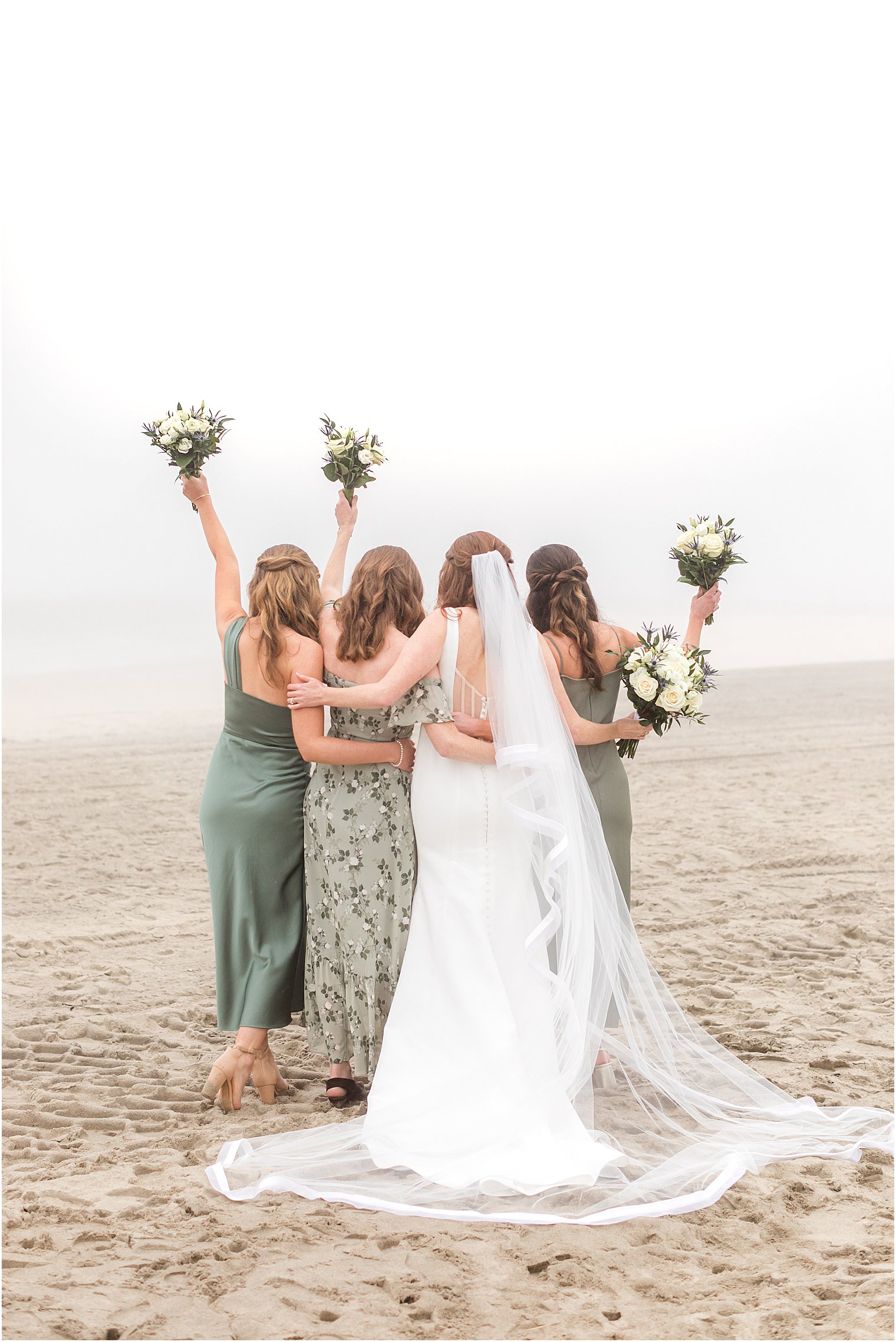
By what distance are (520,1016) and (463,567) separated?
1.62 meters

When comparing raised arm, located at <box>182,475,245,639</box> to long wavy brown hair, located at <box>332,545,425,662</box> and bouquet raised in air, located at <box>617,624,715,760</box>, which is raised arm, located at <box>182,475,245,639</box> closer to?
long wavy brown hair, located at <box>332,545,425,662</box>

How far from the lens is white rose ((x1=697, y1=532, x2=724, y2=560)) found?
4480 millimetres

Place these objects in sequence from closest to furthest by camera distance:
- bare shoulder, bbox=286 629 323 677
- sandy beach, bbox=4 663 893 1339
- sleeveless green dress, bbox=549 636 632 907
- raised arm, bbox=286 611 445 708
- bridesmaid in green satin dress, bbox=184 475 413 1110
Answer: sandy beach, bbox=4 663 893 1339 < raised arm, bbox=286 611 445 708 < bare shoulder, bbox=286 629 323 677 < bridesmaid in green satin dress, bbox=184 475 413 1110 < sleeveless green dress, bbox=549 636 632 907

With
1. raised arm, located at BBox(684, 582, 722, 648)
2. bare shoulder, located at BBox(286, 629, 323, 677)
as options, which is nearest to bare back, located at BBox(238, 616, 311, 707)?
bare shoulder, located at BBox(286, 629, 323, 677)

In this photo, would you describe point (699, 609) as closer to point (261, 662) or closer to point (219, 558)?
point (261, 662)

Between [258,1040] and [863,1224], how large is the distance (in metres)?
2.26

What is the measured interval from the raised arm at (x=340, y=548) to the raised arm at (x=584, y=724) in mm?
886

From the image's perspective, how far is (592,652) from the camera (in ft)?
15.0

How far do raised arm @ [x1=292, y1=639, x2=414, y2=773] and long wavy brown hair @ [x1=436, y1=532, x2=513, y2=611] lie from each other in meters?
0.53

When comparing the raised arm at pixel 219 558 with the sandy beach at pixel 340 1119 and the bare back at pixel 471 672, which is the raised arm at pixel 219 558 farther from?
the sandy beach at pixel 340 1119

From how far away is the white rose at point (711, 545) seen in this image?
4.48 m

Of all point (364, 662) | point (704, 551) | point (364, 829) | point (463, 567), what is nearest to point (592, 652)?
point (704, 551)

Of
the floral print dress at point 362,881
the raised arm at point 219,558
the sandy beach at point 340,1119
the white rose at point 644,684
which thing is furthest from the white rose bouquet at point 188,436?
the sandy beach at point 340,1119

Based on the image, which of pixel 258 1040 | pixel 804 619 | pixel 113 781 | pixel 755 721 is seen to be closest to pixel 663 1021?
pixel 258 1040
